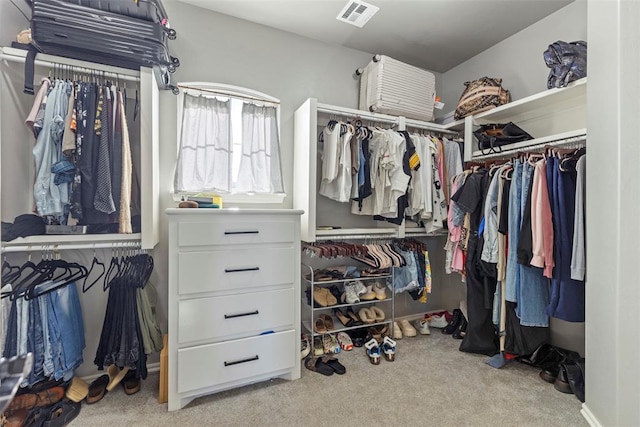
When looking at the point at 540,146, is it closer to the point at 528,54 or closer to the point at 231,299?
the point at 528,54

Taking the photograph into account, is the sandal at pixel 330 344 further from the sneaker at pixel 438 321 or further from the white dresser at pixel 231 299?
the sneaker at pixel 438 321

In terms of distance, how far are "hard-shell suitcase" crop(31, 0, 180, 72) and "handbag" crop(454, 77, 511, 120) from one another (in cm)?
232

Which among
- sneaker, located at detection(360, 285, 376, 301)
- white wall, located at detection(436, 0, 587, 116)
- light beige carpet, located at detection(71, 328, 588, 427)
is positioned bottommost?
light beige carpet, located at detection(71, 328, 588, 427)

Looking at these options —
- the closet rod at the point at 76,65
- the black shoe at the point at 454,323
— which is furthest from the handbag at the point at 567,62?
the closet rod at the point at 76,65

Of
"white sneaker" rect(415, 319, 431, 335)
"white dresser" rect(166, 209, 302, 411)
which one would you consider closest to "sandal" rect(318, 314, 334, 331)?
"white dresser" rect(166, 209, 302, 411)

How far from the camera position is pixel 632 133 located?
44.9 inches

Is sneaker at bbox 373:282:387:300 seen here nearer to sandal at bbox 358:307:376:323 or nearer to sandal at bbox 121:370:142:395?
sandal at bbox 358:307:376:323

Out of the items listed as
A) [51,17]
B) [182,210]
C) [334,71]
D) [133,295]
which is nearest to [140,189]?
[182,210]

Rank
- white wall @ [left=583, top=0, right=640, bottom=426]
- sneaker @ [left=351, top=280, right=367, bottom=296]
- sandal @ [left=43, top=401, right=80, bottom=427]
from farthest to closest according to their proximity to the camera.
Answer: sneaker @ [left=351, top=280, right=367, bottom=296] → sandal @ [left=43, top=401, right=80, bottom=427] → white wall @ [left=583, top=0, right=640, bottom=426]

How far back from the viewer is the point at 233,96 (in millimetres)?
2293

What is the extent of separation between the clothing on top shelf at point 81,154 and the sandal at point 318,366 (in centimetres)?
144

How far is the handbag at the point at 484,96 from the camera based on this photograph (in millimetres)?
2375

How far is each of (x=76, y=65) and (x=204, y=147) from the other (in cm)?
82

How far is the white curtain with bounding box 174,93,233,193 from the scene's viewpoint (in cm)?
215
